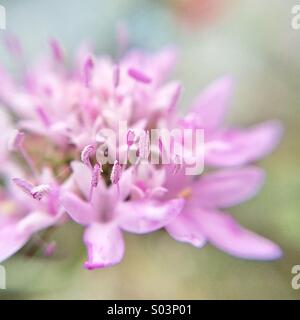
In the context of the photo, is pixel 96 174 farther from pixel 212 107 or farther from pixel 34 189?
pixel 212 107

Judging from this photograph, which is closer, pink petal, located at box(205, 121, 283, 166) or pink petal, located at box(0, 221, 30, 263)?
pink petal, located at box(0, 221, 30, 263)

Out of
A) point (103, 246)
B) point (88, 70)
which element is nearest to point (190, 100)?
Answer: point (88, 70)

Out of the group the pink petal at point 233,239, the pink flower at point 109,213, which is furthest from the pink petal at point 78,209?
the pink petal at point 233,239

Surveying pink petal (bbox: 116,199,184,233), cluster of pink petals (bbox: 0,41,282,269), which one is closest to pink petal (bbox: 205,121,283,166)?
cluster of pink petals (bbox: 0,41,282,269)

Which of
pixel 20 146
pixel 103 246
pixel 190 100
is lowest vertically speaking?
pixel 103 246

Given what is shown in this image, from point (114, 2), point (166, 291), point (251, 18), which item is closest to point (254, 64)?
point (251, 18)

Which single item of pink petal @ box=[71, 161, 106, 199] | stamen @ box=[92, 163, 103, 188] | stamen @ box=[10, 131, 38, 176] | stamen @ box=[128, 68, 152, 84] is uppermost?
stamen @ box=[128, 68, 152, 84]

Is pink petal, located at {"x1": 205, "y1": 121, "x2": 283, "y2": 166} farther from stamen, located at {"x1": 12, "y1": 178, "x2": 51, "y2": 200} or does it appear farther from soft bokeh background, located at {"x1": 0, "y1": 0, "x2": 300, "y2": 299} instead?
stamen, located at {"x1": 12, "y1": 178, "x2": 51, "y2": 200}
